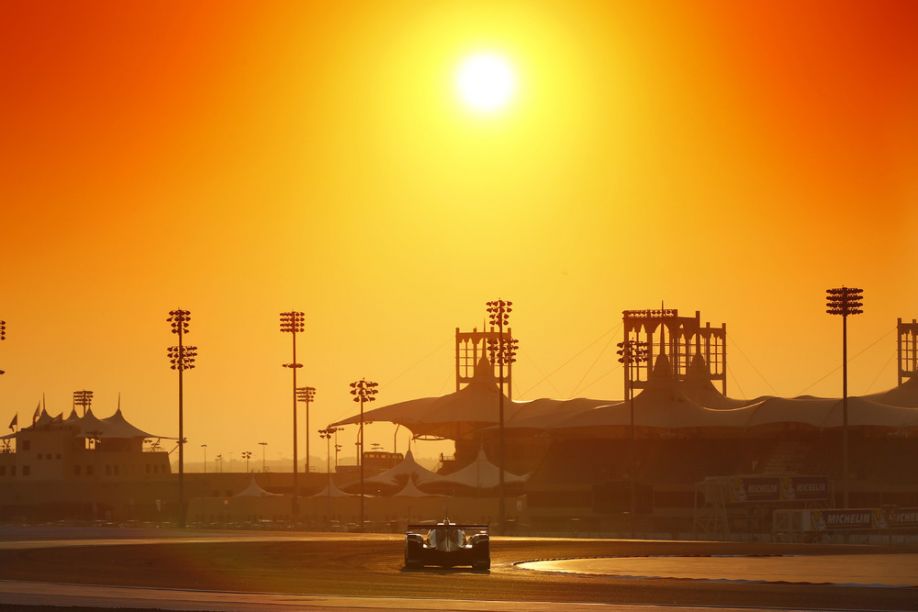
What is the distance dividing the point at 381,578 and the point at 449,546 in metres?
4.96

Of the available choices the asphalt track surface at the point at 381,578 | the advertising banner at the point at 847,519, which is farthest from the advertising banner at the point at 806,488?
the asphalt track surface at the point at 381,578

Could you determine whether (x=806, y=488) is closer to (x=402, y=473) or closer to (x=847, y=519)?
(x=847, y=519)

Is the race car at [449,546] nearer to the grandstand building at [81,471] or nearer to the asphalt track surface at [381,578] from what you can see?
the asphalt track surface at [381,578]

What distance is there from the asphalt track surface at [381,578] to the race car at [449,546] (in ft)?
1.98

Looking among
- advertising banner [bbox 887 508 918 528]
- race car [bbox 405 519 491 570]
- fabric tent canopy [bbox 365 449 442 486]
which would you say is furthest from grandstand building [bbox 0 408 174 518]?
race car [bbox 405 519 491 570]

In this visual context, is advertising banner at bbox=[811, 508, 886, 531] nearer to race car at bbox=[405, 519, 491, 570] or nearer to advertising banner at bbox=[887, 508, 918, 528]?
Result: advertising banner at bbox=[887, 508, 918, 528]

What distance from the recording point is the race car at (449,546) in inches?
1982

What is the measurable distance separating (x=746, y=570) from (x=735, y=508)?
56.1m

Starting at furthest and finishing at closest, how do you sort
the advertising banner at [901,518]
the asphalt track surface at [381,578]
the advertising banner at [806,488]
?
the advertising banner at [806,488] < the advertising banner at [901,518] < the asphalt track surface at [381,578]

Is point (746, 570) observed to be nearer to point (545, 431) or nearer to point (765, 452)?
point (765, 452)

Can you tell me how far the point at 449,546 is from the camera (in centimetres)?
5053

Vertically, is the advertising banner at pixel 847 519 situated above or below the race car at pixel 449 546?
below

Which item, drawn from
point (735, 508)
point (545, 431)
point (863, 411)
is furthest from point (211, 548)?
point (545, 431)

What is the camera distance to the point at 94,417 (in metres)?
167
